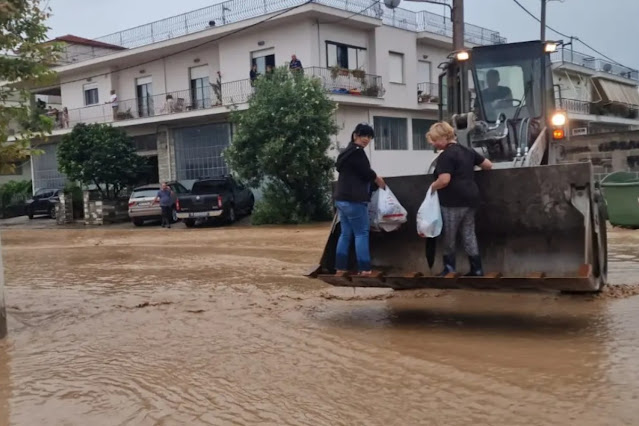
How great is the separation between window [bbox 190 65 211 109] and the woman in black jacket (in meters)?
22.5

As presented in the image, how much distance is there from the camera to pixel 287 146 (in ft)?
67.8

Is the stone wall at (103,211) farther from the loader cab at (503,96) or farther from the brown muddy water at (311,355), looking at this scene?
the loader cab at (503,96)

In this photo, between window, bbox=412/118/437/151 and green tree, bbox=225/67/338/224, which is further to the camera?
window, bbox=412/118/437/151

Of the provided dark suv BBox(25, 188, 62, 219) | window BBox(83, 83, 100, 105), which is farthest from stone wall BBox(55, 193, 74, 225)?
window BBox(83, 83, 100, 105)

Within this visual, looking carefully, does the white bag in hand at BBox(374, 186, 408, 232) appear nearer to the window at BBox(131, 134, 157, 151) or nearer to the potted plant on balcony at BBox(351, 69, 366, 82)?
Result: the potted plant on balcony at BBox(351, 69, 366, 82)

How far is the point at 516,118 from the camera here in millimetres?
9438

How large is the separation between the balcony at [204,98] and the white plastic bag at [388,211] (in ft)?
56.4

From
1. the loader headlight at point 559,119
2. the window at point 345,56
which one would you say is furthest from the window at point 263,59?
the loader headlight at point 559,119

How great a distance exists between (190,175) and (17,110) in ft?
72.1

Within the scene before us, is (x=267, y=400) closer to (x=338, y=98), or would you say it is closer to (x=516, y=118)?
(x=516, y=118)

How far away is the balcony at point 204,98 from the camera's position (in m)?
25.2

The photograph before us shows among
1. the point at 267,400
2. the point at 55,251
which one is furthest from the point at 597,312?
the point at 55,251

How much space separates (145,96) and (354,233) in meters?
26.4

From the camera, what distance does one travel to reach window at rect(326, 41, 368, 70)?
2576cm
